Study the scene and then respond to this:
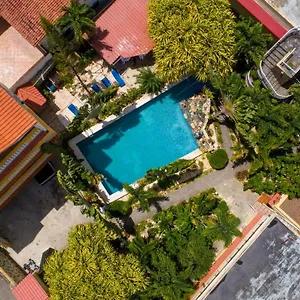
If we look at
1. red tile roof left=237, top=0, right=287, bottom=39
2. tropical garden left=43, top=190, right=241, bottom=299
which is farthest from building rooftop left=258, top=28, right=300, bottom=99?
tropical garden left=43, top=190, right=241, bottom=299

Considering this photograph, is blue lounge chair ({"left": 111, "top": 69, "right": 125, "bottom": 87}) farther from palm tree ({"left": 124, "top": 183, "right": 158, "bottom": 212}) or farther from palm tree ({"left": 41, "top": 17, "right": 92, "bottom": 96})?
palm tree ({"left": 124, "top": 183, "right": 158, "bottom": 212})

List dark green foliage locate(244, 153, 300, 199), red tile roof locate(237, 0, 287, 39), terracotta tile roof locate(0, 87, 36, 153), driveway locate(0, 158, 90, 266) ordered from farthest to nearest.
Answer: driveway locate(0, 158, 90, 266) < dark green foliage locate(244, 153, 300, 199) < red tile roof locate(237, 0, 287, 39) < terracotta tile roof locate(0, 87, 36, 153)

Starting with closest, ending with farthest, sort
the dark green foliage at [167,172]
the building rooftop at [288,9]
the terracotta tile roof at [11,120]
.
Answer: the terracotta tile roof at [11,120] → the building rooftop at [288,9] → the dark green foliage at [167,172]

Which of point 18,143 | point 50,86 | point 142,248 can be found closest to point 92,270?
point 142,248

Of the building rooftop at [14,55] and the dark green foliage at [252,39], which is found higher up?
the building rooftop at [14,55]

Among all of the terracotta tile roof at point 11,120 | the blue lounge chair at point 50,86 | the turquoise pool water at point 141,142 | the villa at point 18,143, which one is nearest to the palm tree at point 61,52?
the blue lounge chair at point 50,86

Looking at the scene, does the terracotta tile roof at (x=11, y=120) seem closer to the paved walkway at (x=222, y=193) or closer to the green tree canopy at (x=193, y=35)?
the green tree canopy at (x=193, y=35)

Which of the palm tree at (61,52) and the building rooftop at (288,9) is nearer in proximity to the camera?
the palm tree at (61,52)
